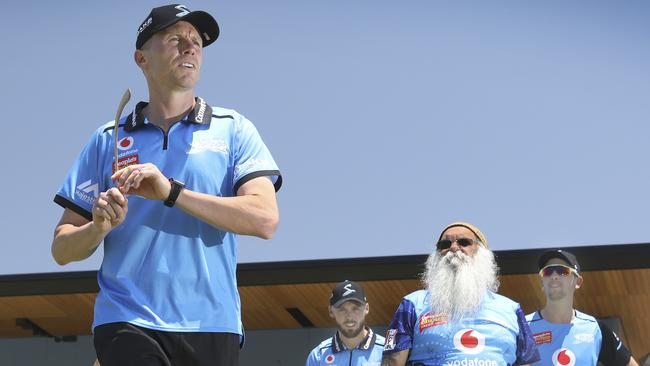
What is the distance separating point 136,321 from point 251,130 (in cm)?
75

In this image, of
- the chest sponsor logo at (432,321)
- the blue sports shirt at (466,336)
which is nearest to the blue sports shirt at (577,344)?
the blue sports shirt at (466,336)

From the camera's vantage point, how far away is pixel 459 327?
6488mm

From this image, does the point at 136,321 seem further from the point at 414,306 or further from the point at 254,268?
the point at 254,268

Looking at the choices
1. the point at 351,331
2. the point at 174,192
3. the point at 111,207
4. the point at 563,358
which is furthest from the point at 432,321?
the point at 111,207

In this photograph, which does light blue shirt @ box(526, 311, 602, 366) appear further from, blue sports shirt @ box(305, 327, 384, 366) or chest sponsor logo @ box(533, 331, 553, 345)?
blue sports shirt @ box(305, 327, 384, 366)

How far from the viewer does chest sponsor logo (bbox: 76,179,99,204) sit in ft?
10.7

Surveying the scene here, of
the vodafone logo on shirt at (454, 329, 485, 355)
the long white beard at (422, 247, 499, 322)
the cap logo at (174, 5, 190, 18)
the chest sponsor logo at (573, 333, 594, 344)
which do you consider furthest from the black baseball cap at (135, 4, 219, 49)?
the chest sponsor logo at (573, 333, 594, 344)

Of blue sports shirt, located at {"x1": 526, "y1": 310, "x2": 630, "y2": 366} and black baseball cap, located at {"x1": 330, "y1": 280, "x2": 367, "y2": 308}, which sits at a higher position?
black baseball cap, located at {"x1": 330, "y1": 280, "x2": 367, "y2": 308}

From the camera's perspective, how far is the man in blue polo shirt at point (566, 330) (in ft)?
27.9

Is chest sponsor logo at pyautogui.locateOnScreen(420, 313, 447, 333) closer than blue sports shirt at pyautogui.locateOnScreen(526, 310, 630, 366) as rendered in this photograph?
Yes

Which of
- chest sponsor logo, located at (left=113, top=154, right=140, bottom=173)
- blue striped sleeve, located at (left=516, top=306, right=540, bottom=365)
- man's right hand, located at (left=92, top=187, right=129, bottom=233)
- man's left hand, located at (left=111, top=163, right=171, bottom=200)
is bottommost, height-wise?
man's right hand, located at (left=92, top=187, right=129, bottom=233)

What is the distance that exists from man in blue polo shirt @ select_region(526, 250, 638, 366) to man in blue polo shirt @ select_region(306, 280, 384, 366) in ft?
5.39

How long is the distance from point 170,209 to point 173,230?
0.06 m

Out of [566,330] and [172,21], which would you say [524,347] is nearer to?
[566,330]
